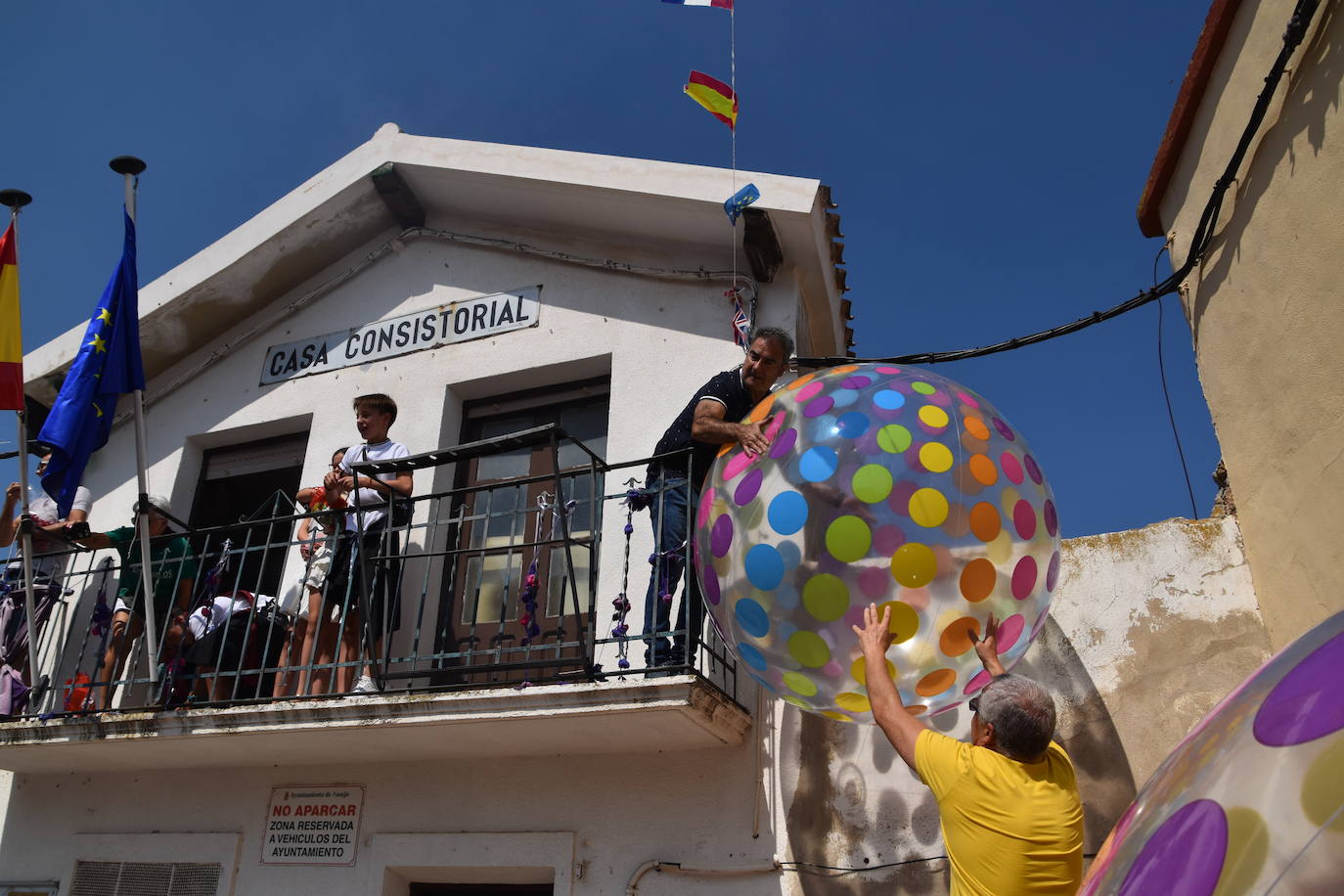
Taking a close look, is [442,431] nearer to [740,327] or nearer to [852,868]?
[740,327]

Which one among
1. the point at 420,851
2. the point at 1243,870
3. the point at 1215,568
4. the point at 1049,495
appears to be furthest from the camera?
the point at 420,851

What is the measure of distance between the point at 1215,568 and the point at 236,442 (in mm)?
6194

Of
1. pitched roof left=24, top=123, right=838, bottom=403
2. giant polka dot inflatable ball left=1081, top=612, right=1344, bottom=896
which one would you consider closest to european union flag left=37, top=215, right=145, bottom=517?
pitched roof left=24, top=123, right=838, bottom=403

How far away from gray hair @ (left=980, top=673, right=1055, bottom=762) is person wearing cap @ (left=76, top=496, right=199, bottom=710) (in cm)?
475

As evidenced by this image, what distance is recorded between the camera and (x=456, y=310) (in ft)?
22.4

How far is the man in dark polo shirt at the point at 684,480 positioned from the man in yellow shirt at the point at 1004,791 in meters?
1.68

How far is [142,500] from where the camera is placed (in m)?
5.78

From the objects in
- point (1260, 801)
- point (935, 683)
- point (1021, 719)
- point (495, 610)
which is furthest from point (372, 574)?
point (1260, 801)

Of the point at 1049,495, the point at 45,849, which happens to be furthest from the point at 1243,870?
the point at 45,849

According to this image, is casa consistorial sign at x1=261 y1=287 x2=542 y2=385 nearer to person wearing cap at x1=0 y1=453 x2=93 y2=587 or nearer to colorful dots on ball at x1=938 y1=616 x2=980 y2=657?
person wearing cap at x1=0 y1=453 x2=93 y2=587

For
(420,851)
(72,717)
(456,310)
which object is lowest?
(420,851)

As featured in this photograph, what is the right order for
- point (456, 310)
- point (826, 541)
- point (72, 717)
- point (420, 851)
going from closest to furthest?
point (826, 541), point (420, 851), point (72, 717), point (456, 310)

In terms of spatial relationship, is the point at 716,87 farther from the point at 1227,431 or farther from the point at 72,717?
the point at 72,717

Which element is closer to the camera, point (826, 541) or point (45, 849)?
point (826, 541)
